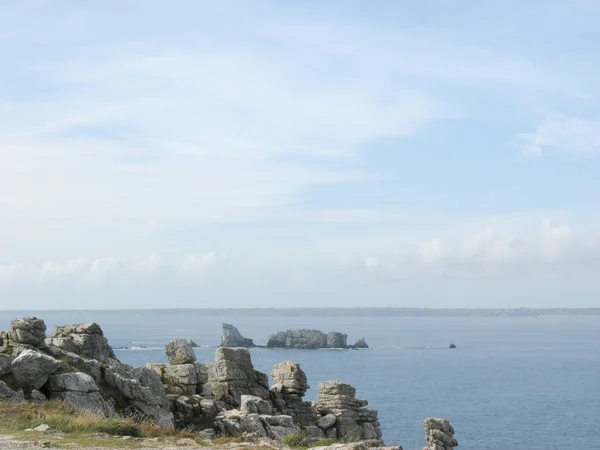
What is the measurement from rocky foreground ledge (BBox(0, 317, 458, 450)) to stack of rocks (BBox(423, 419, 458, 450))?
51 millimetres

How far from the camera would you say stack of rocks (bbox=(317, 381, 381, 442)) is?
3688 centimetres

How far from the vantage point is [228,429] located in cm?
2880

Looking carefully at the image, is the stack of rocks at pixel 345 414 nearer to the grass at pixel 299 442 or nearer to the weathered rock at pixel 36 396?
the grass at pixel 299 442

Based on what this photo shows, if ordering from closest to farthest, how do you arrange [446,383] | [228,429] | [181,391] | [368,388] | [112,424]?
[112,424] < [228,429] < [181,391] < [368,388] < [446,383]

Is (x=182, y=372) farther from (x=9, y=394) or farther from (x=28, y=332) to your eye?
(x=9, y=394)

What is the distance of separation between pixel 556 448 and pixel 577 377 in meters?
71.9

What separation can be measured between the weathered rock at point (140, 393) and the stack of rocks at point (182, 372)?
2.63 meters

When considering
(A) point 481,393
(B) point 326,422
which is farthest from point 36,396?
(A) point 481,393

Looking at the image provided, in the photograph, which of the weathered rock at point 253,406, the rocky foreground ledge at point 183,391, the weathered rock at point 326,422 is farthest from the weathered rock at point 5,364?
the weathered rock at point 326,422

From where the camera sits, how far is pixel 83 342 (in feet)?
112

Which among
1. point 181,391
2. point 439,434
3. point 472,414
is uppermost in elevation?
point 181,391

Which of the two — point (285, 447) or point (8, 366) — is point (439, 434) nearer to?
point (285, 447)

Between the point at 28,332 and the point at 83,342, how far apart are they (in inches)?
135

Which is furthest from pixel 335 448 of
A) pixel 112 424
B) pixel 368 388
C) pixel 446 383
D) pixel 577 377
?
pixel 577 377
